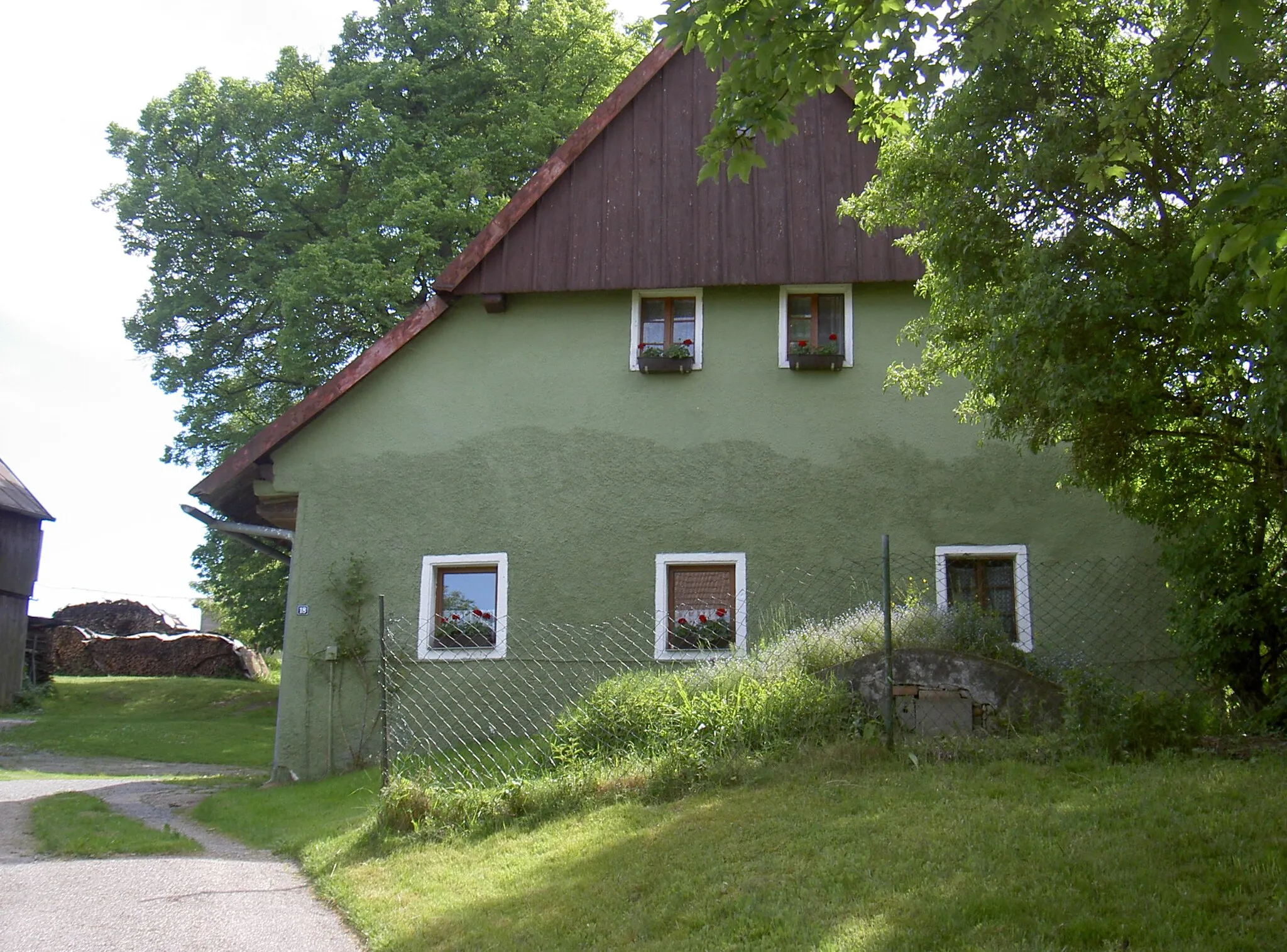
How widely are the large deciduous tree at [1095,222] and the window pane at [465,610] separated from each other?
6.02 metres

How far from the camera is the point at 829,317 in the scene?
1384 cm

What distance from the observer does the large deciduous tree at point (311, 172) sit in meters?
21.0

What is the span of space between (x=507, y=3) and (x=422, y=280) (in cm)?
558

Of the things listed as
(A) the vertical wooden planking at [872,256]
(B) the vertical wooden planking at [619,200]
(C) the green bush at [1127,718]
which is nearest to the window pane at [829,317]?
(A) the vertical wooden planking at [872,256]

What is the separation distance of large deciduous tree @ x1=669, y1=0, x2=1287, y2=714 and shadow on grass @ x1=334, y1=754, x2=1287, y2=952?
232cm

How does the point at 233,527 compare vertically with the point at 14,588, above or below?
above

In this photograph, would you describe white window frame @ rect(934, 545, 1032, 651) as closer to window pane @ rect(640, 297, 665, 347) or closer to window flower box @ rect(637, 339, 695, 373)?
window flower box @ rect(637, 339, 695, 373)

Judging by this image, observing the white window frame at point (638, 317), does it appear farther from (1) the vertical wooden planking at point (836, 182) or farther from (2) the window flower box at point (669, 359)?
(1) the vertical wooden planking at point (836, 182)

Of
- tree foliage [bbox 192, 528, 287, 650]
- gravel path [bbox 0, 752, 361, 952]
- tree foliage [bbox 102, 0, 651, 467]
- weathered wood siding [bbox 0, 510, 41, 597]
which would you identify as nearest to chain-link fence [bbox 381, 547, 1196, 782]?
gravel path [bbox 0, 752, 361, 952]

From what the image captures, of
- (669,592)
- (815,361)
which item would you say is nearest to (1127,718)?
(669,592)

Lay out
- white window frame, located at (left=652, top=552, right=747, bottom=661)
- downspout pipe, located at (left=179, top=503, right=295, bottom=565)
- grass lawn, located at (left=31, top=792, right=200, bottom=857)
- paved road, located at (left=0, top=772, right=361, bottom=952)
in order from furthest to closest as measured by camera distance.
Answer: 1. downspout pipe, located at (left=179, top=503, right=295, bottom=565)
2. white window frame, located at (left=652, top=552, right=747, bottom=661)
3. grass lawn, located at (left=31, top=792, right=200, bottom=857)
4. paved road, located at (left=0, top=772, right=361, bottom=952)

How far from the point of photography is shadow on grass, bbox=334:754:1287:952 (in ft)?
15.8

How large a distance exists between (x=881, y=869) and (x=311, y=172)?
19332 mm

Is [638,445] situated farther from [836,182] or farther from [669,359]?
[836,182]
